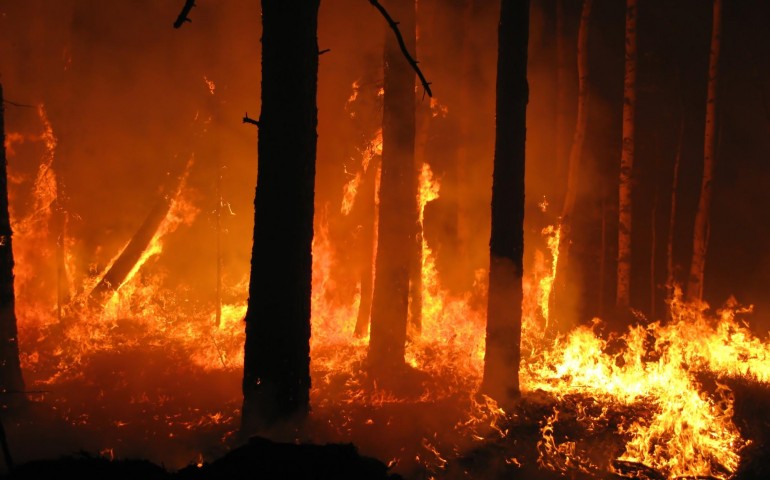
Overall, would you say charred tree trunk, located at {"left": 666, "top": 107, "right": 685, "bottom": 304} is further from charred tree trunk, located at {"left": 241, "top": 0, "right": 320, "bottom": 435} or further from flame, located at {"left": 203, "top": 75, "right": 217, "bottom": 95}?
flame, located at {"left": 203, "top": 75, "right": 217, "bottom": 95}

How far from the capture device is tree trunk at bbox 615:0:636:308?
13406mm

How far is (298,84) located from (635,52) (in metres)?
12.8

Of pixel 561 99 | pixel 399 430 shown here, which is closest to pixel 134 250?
pixel 399 430

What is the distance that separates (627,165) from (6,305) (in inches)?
557

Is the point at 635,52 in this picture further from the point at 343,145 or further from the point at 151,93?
the point at 151,93

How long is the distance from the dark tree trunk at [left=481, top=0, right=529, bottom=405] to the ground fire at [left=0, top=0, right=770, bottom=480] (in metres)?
0.04

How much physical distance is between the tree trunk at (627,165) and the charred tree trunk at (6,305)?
535 inches

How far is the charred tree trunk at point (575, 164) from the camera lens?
13836 millimetres

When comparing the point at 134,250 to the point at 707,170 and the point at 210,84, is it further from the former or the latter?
the point at 707,170

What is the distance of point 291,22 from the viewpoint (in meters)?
4.04

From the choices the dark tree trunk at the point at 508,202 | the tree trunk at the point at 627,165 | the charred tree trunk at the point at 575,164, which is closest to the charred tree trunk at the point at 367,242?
the dark tree trunk at the point at 508,202

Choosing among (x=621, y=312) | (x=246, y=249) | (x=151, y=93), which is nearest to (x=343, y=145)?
(x=246, y=249)

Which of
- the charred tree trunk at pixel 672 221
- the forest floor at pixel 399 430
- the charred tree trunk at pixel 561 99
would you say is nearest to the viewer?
the forest floor at pixel 399 430

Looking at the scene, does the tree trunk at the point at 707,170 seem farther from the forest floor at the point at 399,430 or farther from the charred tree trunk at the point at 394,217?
the charred tree trunk at the point at 394,217
